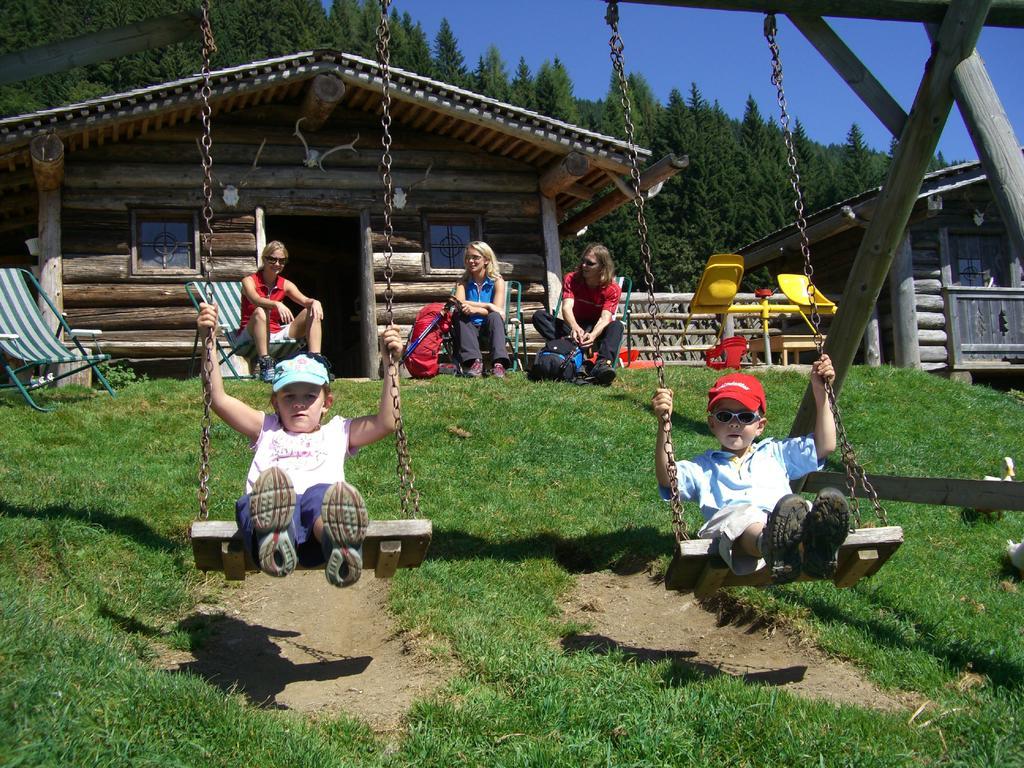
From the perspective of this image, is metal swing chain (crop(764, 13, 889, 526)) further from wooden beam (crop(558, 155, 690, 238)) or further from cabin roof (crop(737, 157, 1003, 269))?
cabin roof (crop(737, 157, 1003, 269))

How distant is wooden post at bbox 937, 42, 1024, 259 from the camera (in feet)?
17.6

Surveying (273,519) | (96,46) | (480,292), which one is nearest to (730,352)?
(480,292)

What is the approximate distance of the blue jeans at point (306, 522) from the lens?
4293 mm

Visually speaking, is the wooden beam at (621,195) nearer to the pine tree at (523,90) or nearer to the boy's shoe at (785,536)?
the boy's shoe at (785,536)

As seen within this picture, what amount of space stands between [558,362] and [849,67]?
5190 millimetres

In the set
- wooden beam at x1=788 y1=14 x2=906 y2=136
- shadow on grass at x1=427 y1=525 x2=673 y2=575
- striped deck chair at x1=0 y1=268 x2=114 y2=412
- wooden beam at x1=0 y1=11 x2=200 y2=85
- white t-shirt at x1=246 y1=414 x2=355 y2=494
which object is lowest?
shadow on grass at x1=427 y1=525 x2=673 y2=575

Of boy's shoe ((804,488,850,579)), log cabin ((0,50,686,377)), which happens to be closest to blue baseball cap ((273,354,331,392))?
boy's shoe ((804,488,850,579))

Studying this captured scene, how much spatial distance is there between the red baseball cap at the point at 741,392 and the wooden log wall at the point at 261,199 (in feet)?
28.7

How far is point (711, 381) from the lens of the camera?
37.8 feet

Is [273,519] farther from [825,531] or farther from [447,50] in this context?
[447,50]

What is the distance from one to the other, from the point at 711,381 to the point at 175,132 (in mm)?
7392

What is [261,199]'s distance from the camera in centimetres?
1337

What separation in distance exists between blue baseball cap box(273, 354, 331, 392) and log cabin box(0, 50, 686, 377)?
7.80 metres

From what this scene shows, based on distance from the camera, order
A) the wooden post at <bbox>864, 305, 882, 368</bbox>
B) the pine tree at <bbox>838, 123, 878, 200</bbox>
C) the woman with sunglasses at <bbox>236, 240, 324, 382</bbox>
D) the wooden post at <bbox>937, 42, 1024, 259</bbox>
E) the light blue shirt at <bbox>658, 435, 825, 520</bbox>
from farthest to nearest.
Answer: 1. the pine tree at <bbox>838, 123, 878, 200</bbox>
2. the wooden post at <bbox>864, 305, 882, 368</bbox>
3. the woman with sunglasses at <bbox>236, 240, 324, 382</bbox>
4. the wooden post at <bbox>937, 42, 1024, 259</bbox>
5. the light blue shirt at <bbox>658, 435, 825, 520</bbox>
